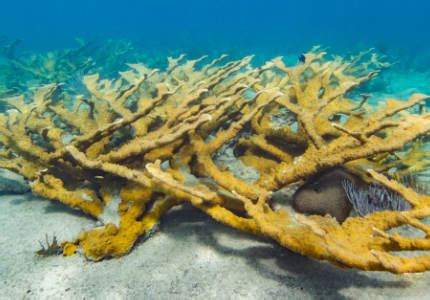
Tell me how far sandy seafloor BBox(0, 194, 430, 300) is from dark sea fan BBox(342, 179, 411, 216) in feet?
1.80

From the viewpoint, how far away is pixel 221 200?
2.55 meters

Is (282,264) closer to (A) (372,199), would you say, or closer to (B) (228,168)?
(A) (372,199)

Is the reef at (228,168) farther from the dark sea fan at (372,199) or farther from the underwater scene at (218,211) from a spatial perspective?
the dark sea fan at (372,199)

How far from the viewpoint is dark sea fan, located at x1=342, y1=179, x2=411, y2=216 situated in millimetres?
2484

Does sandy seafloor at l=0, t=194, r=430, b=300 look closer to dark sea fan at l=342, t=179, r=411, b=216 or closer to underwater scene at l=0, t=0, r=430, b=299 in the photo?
underwater scene at l=0, t=0, r=430, b=299

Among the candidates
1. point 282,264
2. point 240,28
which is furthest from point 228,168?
point 240,28

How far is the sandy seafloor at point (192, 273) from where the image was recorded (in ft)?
6.88

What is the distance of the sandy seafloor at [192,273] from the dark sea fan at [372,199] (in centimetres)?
55

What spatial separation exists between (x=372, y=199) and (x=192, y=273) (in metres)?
1.60

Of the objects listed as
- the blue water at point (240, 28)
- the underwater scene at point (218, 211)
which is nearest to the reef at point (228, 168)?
the underwater scene at point (218, 211)

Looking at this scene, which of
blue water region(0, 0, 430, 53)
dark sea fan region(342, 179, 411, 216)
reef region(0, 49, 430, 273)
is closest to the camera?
reef region(0, 49, 430, 273)

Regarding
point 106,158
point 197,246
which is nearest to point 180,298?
point 197,246

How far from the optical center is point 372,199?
8.45 feet

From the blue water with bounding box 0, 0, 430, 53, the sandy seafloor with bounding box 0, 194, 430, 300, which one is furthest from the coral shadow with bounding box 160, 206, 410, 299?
the blue water with bounding box 0, 0, 430, 53
